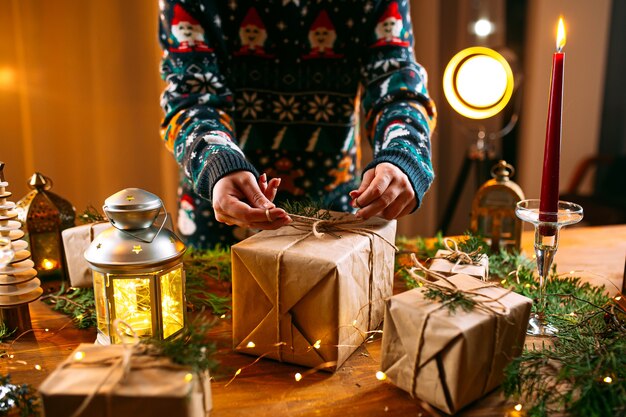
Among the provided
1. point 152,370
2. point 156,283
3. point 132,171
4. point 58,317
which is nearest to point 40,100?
point 132,171

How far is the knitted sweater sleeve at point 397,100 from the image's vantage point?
0.96 metres

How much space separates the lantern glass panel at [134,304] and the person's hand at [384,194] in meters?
0.32

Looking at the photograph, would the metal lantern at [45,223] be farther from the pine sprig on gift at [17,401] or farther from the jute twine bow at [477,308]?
the jute twine bow at [477,308]

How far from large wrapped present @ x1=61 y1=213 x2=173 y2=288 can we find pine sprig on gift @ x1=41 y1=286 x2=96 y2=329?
19mm

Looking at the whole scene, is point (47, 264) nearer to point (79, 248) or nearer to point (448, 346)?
point (79, 248)

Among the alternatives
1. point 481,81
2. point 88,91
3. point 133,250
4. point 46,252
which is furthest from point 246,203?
point 88,91

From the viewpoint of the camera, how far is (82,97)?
2047 millimetres

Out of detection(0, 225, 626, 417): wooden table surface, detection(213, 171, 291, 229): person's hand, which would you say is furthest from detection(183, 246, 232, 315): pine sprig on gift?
detection(213, 171, 291, 229): person's hand

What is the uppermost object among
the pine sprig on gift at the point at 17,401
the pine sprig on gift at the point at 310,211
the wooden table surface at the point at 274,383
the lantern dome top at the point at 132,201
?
the lantern dome top at the point at 132,201

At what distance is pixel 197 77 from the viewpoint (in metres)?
1.14

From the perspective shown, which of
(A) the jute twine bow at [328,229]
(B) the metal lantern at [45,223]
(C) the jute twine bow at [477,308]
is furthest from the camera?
(B) the metal lantern at [45,223]

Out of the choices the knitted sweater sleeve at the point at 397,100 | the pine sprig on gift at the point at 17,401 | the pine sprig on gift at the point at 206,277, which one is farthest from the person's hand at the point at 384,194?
the pine sprig on gift at the point at 17,401

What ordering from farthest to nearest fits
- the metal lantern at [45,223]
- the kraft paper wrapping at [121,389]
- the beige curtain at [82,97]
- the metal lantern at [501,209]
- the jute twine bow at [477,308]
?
1. the beige curtain at [82,97]
2. the metal lantern at [501,209]
3. the metal lantern at [45,223]
4. the jute twine bow at [477,308]
5. the kraft paper wrapping at [121,389]

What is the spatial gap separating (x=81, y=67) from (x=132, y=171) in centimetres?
40
